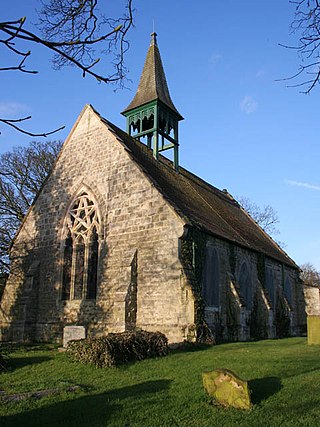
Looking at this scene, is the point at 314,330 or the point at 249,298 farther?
the point at 249,298

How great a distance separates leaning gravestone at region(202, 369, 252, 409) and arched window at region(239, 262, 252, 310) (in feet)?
44.8

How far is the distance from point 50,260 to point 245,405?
48.7 ft

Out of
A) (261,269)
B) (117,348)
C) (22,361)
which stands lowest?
(22,361)

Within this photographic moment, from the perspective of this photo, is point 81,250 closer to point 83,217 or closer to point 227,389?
point 83,217

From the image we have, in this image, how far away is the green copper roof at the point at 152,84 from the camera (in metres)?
23.9

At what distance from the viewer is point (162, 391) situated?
827cm

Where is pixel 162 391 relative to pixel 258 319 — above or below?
below

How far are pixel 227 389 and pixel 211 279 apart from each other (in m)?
11.1

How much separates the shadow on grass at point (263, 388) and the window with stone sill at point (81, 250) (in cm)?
1082

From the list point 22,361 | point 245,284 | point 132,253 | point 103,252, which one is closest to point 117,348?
point 22,361

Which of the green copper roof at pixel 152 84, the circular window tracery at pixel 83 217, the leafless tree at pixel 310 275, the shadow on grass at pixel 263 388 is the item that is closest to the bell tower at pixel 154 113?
the green copper roof at pixel 152 84

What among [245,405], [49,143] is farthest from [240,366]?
[49,143]

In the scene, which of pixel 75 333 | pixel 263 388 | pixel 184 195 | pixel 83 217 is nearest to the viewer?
pixel 263 388

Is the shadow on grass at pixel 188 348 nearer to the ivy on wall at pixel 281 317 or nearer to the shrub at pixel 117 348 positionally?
the shrub at pixel 117 348
